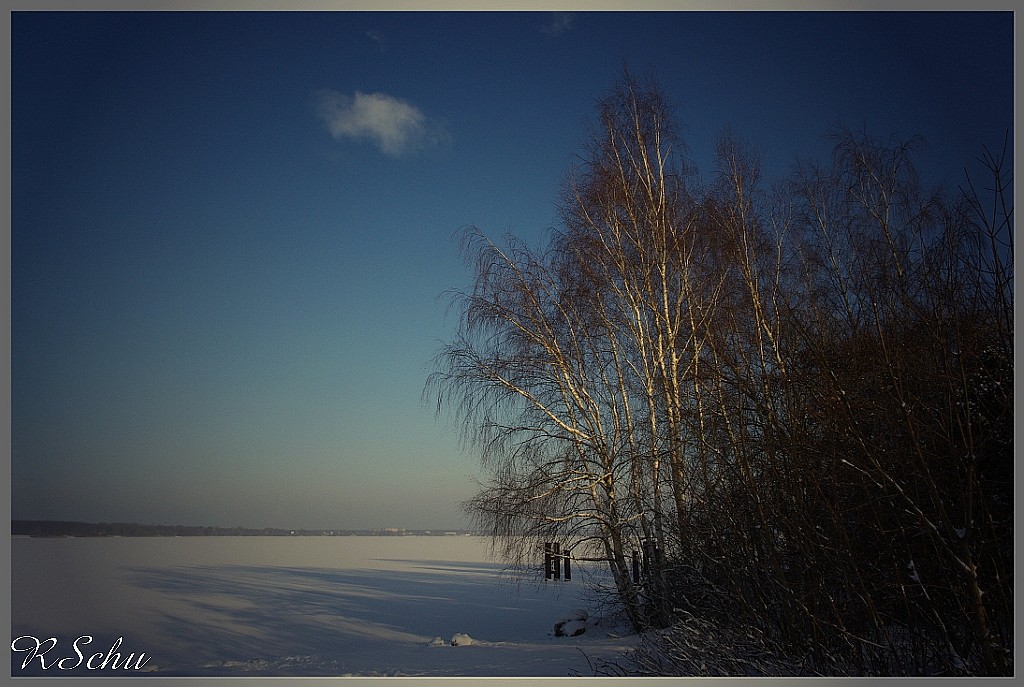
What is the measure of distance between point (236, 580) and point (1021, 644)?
20.7 feet

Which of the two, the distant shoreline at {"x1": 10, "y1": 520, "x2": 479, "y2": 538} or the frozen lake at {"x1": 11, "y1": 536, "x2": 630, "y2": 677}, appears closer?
the frozen lake at {"x1": 11, "y1": 536, "x2": 630, "y2": 677}

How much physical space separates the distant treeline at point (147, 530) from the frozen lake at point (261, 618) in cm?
9

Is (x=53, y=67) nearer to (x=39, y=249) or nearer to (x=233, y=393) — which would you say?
(x=39, y=249)

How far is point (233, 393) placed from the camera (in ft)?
17.7

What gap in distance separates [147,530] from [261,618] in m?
1.10

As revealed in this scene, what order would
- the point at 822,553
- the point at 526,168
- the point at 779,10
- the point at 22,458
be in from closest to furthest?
the point at 822,553
the point at 779,10
the point at 22,458
the point at 526,168

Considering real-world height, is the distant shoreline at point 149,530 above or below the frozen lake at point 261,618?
above

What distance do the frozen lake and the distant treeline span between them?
0.09 metres

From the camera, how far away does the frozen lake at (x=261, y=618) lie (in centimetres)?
425

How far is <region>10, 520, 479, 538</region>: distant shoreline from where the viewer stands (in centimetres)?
462

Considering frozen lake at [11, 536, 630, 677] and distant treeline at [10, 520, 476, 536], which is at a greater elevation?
distant treeline at [10, 520, 476, 536]

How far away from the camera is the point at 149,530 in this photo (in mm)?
5633

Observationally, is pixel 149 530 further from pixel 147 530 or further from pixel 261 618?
pixel 261 618

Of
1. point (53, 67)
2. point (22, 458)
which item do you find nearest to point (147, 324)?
point (22, 458)
